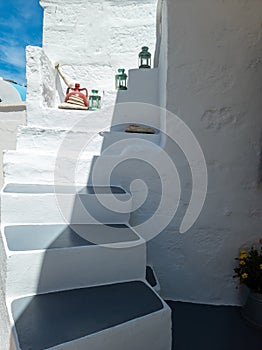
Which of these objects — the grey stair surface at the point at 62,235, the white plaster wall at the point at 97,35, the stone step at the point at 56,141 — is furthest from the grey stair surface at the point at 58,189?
the white plaster wall at the point at 97,35

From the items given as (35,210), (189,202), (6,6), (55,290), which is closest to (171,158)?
(189,202)

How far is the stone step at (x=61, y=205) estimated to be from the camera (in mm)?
1715

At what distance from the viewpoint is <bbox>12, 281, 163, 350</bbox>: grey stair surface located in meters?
1.07

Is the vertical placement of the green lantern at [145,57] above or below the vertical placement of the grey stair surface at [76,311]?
above

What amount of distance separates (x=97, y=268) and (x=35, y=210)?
57 cm

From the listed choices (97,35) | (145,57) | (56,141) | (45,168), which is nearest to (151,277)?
(45,168)

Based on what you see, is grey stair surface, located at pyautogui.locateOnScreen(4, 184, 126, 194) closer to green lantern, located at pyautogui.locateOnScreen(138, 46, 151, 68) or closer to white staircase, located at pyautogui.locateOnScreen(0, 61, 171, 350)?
white staircase, located at pyautogui.locateOnScreen(0, 61, 171, 350)

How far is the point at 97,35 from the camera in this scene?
4109mm

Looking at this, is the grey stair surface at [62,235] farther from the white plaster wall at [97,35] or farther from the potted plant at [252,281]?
→ the white plaster wall at [97,35]

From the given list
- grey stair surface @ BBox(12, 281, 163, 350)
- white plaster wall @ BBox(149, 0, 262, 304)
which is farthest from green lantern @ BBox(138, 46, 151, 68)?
grey stair surface @ BBox(12, 281, 163, 350)

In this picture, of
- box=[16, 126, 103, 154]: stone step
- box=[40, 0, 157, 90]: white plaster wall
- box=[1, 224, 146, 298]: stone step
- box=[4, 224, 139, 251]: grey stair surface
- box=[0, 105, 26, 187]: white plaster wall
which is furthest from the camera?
box=[0, 105, 26, 187]: white plaster wall

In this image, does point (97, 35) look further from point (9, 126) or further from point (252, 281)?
point (252, 281)

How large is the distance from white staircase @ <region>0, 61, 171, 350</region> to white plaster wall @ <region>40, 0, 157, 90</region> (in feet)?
7.52

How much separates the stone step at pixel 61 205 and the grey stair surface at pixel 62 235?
6cm
